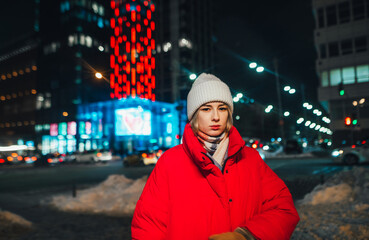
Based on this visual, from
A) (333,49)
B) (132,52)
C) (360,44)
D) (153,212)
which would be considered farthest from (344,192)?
(132,52)

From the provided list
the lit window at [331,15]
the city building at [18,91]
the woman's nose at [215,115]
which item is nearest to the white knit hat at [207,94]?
the woman's nose at [215,115]

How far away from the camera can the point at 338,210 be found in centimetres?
652

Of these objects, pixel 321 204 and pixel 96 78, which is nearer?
pixel 321 204

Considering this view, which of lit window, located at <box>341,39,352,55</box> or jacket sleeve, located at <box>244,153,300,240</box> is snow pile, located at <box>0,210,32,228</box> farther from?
lit window, located at <box>341,39,352,55</box>

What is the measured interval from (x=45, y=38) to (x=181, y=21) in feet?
115

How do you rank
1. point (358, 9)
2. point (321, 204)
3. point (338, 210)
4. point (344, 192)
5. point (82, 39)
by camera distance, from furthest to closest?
1. point (82, 39)
2. point (358, 9)
3. point (344, 192)
4. point (321, 204)
5. point (338, 210)

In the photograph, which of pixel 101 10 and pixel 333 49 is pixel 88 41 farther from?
pixel 333 49

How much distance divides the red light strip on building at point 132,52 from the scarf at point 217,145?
181ft

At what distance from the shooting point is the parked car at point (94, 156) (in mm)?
37875

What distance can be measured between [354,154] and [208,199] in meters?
20.7

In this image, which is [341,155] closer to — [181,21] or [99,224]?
[99,224]

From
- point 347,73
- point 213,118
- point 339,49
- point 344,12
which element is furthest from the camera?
point 339,49

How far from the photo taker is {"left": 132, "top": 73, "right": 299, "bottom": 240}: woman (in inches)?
78.5

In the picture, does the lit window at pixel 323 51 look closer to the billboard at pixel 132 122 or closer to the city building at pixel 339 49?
the city building at pixel 339 49
